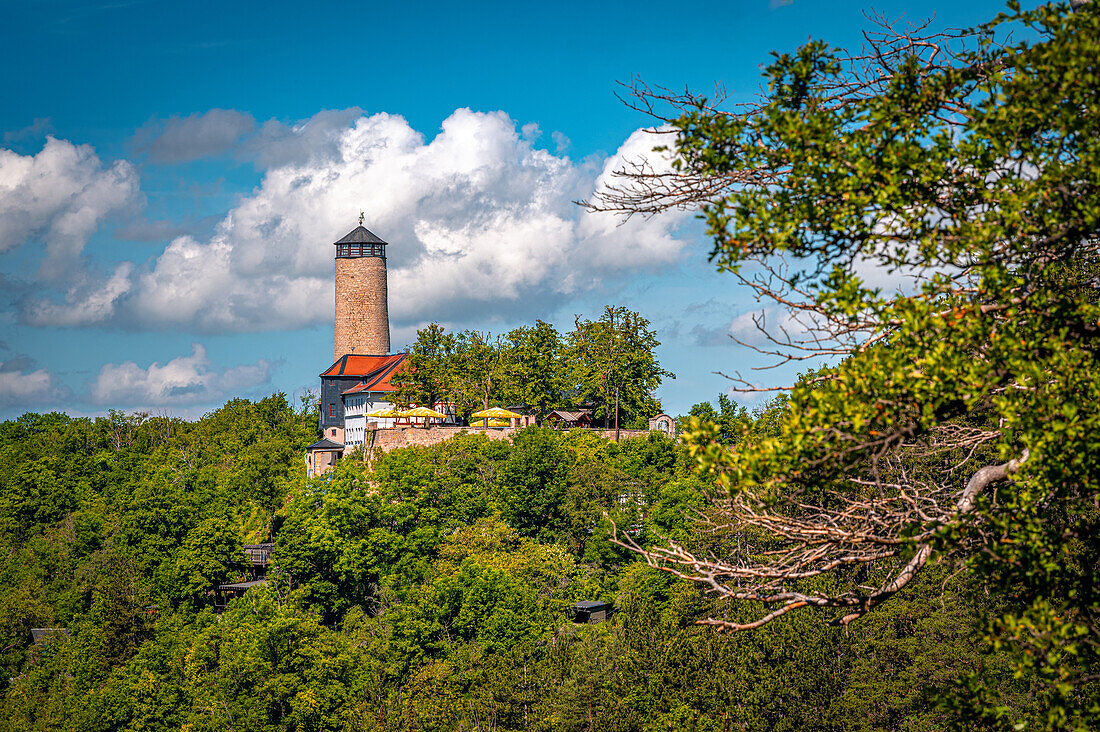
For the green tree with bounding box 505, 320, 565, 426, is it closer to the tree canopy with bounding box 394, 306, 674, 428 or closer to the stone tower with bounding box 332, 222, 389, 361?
the tree canopy with bounding box 394, 306, 674, 428

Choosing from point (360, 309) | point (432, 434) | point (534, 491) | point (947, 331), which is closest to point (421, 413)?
point (432, 434)

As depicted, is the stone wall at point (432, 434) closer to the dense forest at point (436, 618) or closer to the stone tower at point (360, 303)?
the dense forest at point (436, 618)

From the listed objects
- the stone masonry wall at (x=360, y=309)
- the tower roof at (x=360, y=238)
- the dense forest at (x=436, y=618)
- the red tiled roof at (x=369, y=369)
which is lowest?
the dense forest at (x=436, y=618)

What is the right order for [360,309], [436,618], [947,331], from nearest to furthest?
[947,331] → [436,618] → [360,309]

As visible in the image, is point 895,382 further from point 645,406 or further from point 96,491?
point 96,491

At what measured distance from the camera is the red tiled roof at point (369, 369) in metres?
73.1

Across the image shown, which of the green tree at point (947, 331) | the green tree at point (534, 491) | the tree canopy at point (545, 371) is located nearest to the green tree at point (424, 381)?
the tree canopy at point (545, 371)

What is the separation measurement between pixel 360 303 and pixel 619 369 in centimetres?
2969

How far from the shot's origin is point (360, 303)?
83812mm

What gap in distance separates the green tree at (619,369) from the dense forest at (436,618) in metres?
5.84

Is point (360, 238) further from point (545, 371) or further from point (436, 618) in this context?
point (436, 618)

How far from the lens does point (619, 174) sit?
25.0ft

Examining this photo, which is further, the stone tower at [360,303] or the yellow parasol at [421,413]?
the stone tower at [360,303]

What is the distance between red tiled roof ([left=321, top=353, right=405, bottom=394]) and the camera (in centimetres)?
7312
